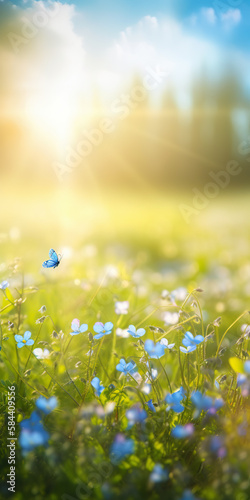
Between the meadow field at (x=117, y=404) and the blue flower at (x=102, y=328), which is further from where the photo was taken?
the blue flower at (x=102, y=328)

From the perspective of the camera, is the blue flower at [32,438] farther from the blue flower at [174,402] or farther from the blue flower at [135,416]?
the blue flower at [174,402]

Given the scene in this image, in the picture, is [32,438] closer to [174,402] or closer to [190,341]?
[174,402]

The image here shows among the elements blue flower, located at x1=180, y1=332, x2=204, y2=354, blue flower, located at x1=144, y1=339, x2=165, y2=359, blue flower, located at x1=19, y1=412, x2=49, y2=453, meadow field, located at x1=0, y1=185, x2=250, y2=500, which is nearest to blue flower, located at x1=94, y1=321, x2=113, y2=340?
meadow field, located at x1=0, y1=185, x2=250, y2=500

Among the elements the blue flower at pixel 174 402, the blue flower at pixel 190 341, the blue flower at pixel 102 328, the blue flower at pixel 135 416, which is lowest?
the blue flower at pixel 135 416

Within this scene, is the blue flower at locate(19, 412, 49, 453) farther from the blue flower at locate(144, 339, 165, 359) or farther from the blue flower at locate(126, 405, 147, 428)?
the blue flower at locate(144, 339, 165, 359)

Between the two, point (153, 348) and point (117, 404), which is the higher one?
point (153, 348)

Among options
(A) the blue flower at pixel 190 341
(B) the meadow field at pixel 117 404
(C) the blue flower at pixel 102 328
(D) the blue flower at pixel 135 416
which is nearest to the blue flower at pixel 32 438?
(B) the meadow field at pixel 117 404

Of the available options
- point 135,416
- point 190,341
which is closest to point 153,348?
point 190,341

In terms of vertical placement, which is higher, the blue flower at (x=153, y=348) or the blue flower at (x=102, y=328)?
the blue flower at (x=102, y=328)

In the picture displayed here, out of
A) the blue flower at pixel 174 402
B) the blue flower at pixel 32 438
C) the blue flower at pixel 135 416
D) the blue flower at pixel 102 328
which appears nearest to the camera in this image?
the blue flower at pixel 32 438

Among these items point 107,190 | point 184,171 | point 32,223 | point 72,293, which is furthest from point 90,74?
point 184,171

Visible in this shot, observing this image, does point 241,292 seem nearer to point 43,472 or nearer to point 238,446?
point 238,446
